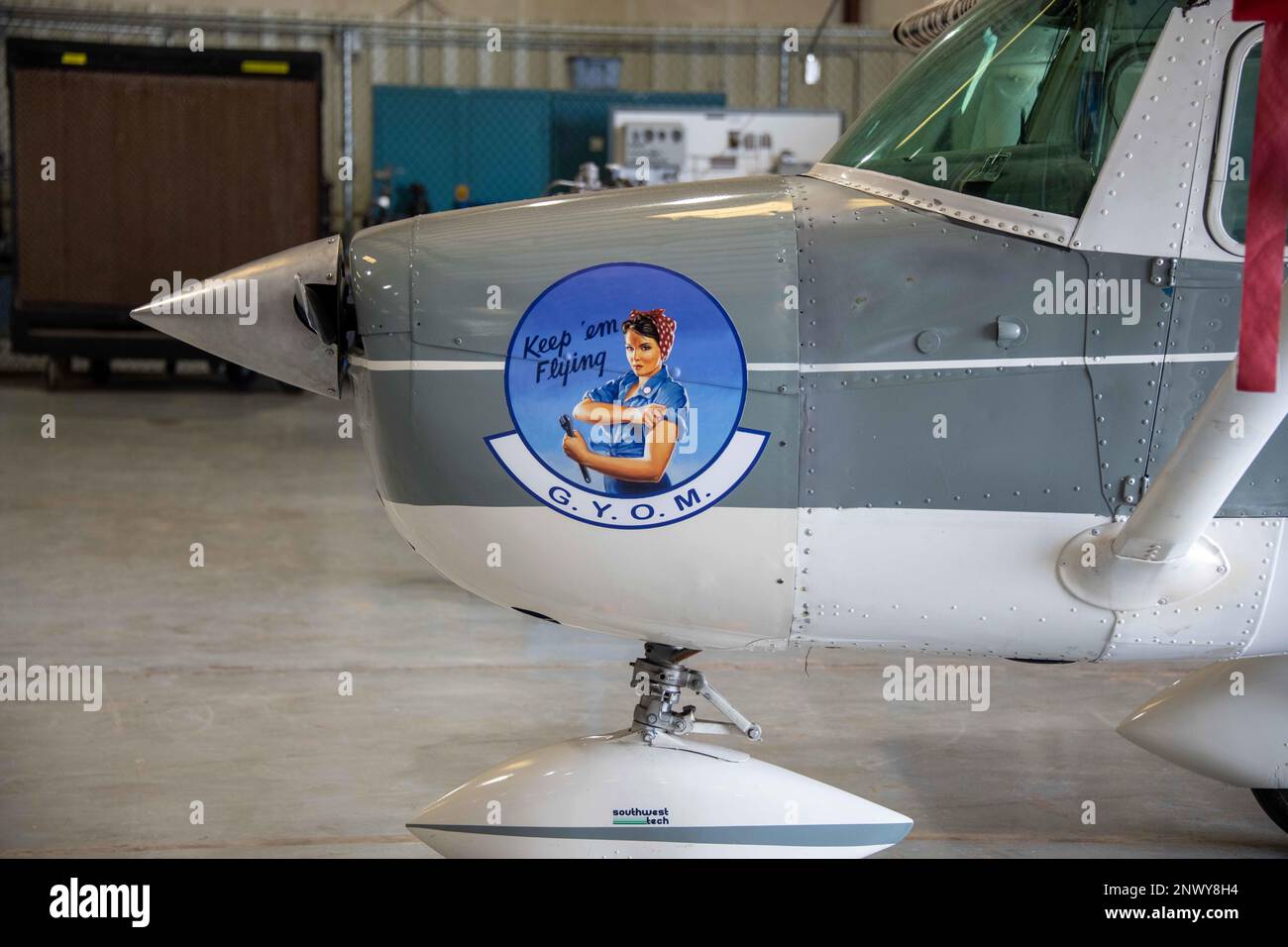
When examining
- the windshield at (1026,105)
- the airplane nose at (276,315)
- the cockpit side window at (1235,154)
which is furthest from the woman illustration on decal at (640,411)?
the cockpit side window at (1235,154)

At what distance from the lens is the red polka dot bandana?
308cm

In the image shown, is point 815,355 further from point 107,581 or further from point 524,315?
point 107,581

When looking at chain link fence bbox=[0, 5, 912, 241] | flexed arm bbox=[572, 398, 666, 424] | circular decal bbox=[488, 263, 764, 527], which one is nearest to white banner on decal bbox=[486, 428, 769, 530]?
circular decal bbox=[488, 263, 764, 527]

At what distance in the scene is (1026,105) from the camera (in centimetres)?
331

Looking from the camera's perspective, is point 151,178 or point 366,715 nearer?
point 366,715

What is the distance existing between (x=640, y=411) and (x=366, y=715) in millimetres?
2658

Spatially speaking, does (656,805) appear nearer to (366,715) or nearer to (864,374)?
(864,374)

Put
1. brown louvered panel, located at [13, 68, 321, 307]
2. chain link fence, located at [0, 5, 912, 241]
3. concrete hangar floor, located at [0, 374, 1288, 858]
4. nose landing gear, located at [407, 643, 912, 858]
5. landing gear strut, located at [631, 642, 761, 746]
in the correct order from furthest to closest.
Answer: chain link fence, located at [0, 5, 912, 241]
brown louvered panel, located at [13, 68, 321, 307]
concrete hangar floor, located at [0, 374, 1288, 858]
landing gear strut, located at [631, 642, 761, 746]
nose landing gear, located at [407, 643, 912, 858]

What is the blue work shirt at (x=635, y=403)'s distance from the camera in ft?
10.1

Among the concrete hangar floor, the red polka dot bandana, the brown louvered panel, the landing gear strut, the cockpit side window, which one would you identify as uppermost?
the brown louvered panel

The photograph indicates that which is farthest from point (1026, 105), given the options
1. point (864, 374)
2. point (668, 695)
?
point (668, 695)

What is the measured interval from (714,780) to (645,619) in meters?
0.51

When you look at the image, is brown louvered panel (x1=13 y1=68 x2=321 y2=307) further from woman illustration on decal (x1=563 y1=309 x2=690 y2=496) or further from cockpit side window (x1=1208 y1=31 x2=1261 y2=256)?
cockpit side window (x1=1208 y1=31 x2=1261 y2=256)
